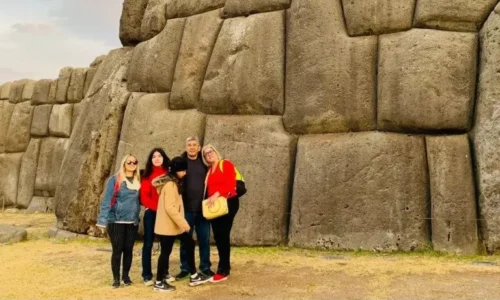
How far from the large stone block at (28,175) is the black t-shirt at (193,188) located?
1468cm

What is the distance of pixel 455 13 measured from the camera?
782 cm

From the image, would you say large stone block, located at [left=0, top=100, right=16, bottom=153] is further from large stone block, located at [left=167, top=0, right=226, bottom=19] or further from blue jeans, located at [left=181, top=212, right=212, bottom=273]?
blue jeans, located at [left=181, top=212, right=212, bottom=273]

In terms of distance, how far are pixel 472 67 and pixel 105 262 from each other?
6.28 m

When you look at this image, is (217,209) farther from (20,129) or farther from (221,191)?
(20,129)

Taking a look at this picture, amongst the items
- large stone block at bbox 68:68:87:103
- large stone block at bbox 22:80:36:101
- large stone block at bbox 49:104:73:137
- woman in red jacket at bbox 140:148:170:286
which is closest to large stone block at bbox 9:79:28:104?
large stone block at bbox 22:80:36:101

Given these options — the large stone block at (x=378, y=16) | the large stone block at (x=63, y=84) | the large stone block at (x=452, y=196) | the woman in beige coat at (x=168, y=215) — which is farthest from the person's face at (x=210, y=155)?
the large stone block at (x=63, y=84)

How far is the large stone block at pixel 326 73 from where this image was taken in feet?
26.7

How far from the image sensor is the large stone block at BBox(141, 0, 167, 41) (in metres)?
11.1

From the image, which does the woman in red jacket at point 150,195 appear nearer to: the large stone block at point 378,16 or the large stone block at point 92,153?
the large stone block at point 378,16

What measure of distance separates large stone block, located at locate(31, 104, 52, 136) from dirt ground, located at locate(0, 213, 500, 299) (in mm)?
11580

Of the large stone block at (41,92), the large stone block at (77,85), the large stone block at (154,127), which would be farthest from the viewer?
the large stone block at (41,92)

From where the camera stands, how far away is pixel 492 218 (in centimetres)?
730

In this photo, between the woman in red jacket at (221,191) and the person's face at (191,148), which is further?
the person's face at (191,148)

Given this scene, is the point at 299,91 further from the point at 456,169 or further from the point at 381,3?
the point at 456,169
